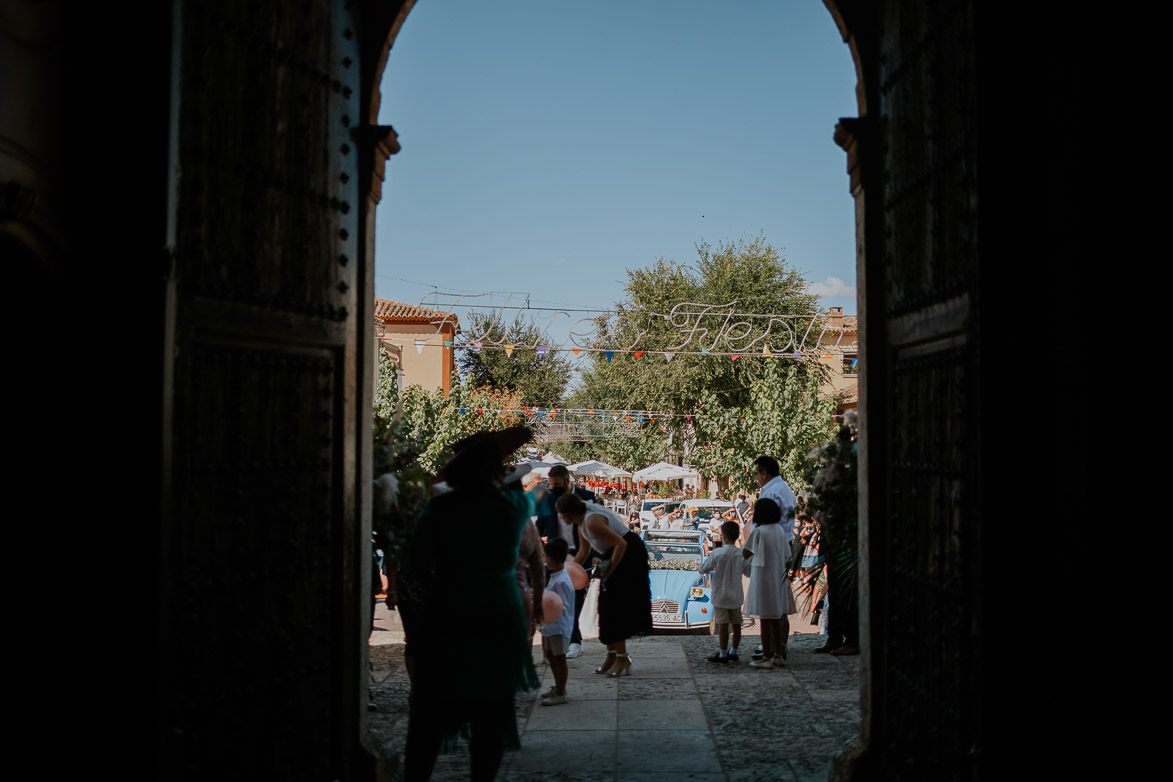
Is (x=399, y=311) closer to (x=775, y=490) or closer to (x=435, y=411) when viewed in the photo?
(x=435, y=411)

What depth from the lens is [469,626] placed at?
13.9ft

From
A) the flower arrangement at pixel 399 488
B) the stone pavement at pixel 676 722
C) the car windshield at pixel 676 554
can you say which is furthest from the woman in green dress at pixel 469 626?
the car windshield at pixel 676 554

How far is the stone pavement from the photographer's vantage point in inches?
217

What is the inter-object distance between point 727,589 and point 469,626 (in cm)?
517

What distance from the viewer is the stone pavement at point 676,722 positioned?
18.1 feet

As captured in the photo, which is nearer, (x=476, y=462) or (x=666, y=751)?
(x=476, y=462)

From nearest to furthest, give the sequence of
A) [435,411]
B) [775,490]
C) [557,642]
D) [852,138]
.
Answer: [852,138], [557,642], [775,490], [435,411]
